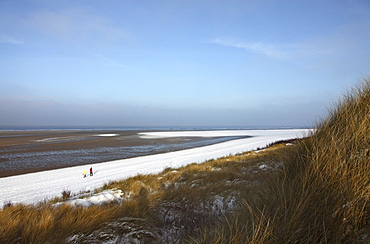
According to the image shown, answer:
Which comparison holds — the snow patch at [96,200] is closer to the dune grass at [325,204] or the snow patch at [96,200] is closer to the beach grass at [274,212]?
the beach grass at [274,212]

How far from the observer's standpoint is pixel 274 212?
2611 mm

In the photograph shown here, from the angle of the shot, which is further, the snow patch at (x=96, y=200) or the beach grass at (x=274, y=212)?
the snow patch at (x=96, y=200)

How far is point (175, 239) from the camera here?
11.2 ft

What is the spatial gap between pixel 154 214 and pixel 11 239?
2262 millimetres

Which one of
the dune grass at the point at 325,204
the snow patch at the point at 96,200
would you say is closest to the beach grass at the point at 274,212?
the dune grass at the point at 325,204

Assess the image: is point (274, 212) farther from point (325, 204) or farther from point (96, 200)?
point (96, 200)

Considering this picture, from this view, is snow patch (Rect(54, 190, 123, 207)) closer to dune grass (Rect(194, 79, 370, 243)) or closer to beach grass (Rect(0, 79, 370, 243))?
beach grass (Rect(0, 79, 370, 243))

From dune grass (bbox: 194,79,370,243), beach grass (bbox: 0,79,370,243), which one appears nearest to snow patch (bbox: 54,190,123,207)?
beach grass (bbox: 0,79,370,243)

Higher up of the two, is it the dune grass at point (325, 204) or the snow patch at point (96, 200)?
the dune grass at point (325, 204)

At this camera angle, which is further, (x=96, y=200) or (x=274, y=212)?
(x=96, y=200)

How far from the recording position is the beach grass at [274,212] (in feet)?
7.16

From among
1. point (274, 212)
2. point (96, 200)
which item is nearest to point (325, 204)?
point (274, 212)

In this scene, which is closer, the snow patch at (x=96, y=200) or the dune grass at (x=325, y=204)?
the dune grass at (x=325, y=204)

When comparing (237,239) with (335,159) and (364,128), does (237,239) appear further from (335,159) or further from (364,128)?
(364,128)
